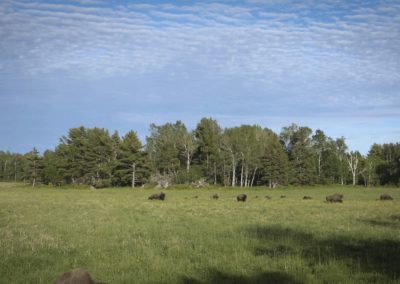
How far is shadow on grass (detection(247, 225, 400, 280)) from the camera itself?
434 inches

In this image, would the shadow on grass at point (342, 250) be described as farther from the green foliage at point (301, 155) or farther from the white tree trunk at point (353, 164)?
the white tree trunk at point (353, 164)

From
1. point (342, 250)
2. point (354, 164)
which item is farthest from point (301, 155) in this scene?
point (342, 250)

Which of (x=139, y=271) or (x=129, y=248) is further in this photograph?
(x=129, y=248)

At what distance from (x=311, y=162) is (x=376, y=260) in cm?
10203

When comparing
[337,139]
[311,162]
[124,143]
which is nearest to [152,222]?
[124,143]

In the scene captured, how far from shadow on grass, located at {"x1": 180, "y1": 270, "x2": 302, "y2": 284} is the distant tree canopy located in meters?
88.7

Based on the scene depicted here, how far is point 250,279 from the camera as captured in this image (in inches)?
392

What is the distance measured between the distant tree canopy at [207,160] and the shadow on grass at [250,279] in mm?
88712

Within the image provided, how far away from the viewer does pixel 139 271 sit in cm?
1081

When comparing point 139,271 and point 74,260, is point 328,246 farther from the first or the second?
point 74,260

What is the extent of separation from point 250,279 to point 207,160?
98563 millimetres

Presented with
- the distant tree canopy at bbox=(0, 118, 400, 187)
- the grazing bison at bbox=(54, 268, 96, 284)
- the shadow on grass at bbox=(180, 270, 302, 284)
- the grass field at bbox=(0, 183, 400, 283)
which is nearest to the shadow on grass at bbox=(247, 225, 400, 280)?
the grass field at bbox=(0, 183, 400, 283)

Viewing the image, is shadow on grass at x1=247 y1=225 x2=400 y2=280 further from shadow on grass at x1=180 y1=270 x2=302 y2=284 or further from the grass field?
shadow on grass at x1=180 y1=270 x2=302 y2=284

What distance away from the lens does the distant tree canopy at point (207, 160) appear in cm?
10038
